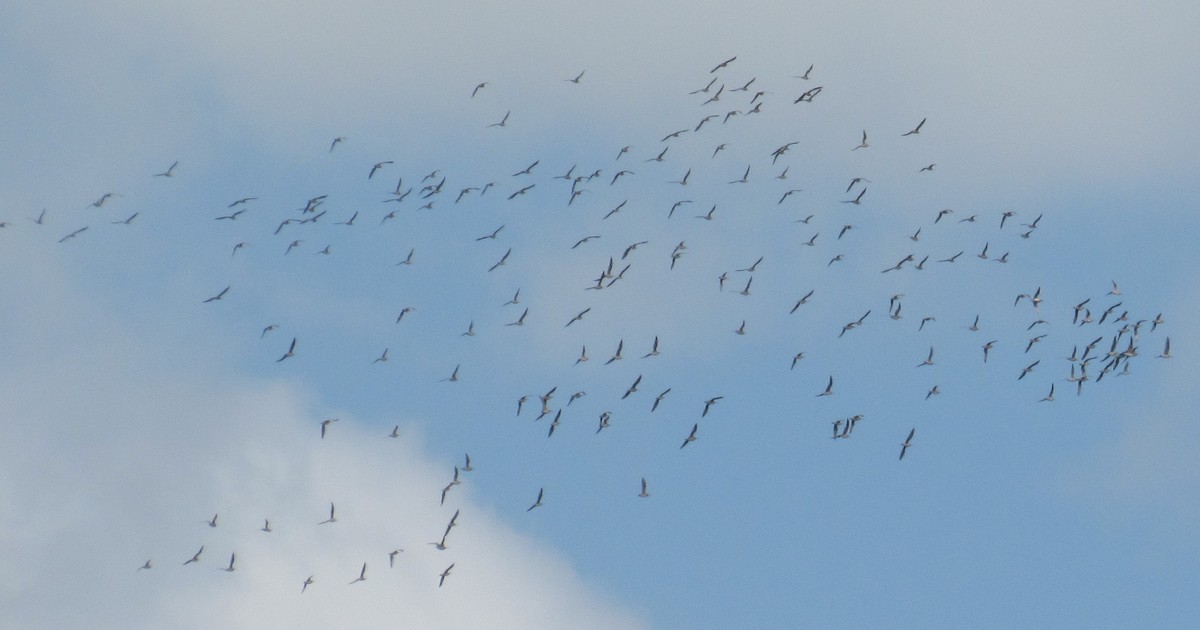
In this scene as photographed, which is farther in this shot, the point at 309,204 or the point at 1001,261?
the point at 1001,261

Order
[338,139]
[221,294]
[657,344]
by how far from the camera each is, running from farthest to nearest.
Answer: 1. [338,139]
2. [221,294]
3. [657,344]

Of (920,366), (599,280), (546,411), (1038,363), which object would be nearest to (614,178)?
A: (599,280)

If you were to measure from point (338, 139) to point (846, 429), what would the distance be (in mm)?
40060

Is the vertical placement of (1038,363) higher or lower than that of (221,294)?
higher

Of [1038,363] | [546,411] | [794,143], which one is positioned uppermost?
[794,143]

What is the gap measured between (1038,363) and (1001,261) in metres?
7.74

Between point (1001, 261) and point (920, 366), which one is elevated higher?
point (1001, 261)

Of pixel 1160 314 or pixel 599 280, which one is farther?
pixel 1160 314

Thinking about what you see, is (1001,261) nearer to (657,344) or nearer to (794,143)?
(794,143)

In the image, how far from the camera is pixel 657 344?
341 feet

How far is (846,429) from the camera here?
Answer: 4267 inches

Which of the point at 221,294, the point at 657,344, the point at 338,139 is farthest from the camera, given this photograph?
the point at 338,139

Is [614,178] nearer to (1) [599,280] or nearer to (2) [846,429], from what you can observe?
(1) [599,280]

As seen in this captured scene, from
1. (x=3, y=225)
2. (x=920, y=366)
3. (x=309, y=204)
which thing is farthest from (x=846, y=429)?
(x=3, y=225)
